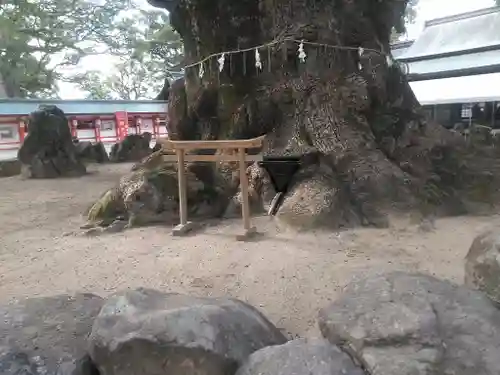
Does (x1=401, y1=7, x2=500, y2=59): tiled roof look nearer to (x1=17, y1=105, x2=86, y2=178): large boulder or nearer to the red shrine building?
the red shrine building

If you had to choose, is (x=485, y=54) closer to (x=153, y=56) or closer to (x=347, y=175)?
(x=347, y=175)

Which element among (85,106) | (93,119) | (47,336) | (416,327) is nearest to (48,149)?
(85,106)

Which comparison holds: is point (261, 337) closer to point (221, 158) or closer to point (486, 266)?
point (486, 266)

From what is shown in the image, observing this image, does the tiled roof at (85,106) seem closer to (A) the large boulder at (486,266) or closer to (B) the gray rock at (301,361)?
(B) the gray rock at (301,361)

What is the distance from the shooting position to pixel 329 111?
15.3 ft

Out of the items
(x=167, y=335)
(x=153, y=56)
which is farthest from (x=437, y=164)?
(x=153, y=56)

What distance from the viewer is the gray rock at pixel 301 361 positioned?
168 cm

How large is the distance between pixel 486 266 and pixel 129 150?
42.5 feet

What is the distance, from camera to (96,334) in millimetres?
1936

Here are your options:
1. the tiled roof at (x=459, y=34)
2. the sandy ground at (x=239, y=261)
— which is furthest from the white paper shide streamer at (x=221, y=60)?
the tiled roof at (x=459, y=34)

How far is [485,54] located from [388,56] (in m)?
7.06

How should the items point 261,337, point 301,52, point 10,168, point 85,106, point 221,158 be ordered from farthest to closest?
point 85,106, point 10,168, point 301,52, point 221,158, point 261,337

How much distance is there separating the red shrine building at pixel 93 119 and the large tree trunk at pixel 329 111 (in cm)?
934

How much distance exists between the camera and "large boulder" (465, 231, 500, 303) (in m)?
2.07
